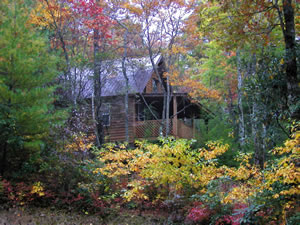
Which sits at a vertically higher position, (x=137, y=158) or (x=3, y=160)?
(x=137, y=158)

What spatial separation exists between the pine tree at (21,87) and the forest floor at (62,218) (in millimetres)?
1637

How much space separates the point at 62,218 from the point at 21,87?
11.4 ft

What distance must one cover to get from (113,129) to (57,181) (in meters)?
10.1

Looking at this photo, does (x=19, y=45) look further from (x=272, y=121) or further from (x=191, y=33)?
(x=191, y=33)

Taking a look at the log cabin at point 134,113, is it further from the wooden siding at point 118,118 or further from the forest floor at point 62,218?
the forest floor at point 62,218

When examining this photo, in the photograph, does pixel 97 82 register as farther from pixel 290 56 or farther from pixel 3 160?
pixel 290 56

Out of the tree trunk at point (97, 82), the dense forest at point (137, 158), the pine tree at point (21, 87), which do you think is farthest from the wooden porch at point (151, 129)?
the pine tree at point (21, 87)

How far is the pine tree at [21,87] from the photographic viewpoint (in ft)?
24.3

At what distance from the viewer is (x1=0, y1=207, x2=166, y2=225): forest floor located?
6520 millimetres

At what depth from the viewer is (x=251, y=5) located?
24.3ft

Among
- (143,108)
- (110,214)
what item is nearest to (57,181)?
(110,214)

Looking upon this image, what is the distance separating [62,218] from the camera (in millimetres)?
6930

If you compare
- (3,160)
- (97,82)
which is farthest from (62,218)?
(97,82)

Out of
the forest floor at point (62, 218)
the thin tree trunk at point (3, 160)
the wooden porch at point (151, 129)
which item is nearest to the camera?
the forest floor at point (62, 218)
